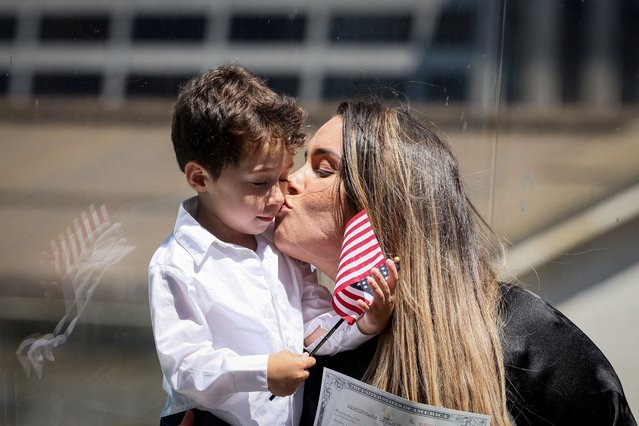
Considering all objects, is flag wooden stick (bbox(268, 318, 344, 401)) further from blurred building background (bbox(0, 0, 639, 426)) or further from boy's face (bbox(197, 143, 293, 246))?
blurred building background (bbox(0, 0, 639, 426))

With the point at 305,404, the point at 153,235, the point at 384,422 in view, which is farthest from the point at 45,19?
the point at 384,422

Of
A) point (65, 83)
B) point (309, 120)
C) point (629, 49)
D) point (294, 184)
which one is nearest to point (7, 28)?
point (65, 83)

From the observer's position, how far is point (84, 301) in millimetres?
2939

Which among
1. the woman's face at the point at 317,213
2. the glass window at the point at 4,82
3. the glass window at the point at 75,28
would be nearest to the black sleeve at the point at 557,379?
the woman's face at the point at 317,213

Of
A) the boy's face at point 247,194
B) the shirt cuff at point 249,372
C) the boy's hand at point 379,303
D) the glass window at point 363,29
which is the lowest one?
the shirt cuff at point 249,372

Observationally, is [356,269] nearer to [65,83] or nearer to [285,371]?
[285,371]

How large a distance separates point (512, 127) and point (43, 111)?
5.58 ft

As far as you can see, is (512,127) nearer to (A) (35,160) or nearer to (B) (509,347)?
(B) (509,347)

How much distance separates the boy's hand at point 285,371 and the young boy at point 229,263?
0.25 ft

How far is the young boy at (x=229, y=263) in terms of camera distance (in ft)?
6.64

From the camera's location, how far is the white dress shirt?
6.43 feet

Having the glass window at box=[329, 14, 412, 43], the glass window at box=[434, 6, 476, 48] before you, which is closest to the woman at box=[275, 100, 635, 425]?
the glass window at box=[329, 14, 412, 43]

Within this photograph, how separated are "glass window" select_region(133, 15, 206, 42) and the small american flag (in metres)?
1.21

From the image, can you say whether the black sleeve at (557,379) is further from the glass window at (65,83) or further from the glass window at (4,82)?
the glass window at (4,82)
